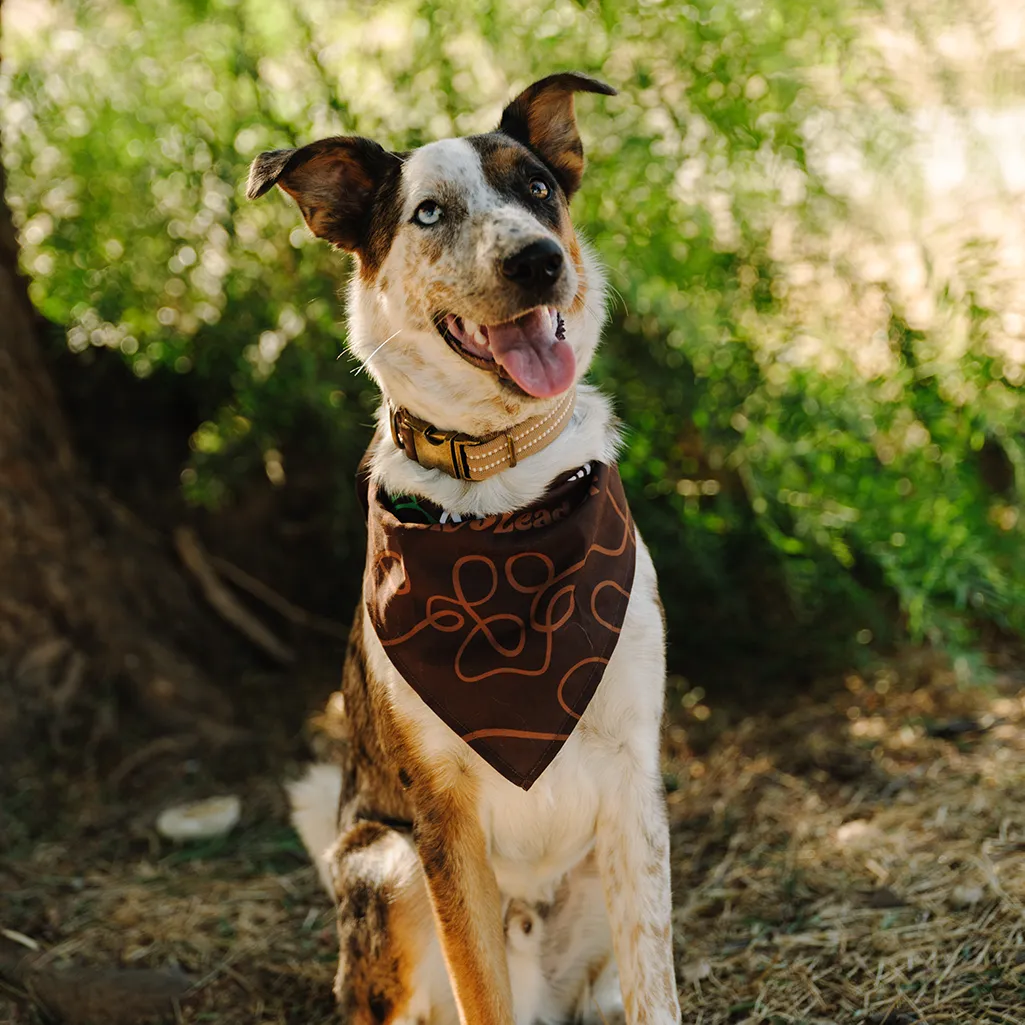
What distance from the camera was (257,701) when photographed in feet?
14.0

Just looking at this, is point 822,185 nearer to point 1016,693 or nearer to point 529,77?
point 529,77

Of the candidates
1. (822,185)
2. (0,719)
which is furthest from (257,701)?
(822,185)

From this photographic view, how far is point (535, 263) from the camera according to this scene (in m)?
2.12

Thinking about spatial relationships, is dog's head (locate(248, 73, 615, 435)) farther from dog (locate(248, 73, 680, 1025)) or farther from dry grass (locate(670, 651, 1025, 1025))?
dry grass (locate(670, 651, 1025, 1025))

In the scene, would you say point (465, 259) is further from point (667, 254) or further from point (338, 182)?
point (667, 254)

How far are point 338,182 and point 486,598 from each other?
978mm

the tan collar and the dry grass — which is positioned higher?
the tan collar

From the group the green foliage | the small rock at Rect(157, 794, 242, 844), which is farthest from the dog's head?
the small rock at Rect(157, 794, 242, 844)

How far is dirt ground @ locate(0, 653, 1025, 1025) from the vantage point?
260 cm

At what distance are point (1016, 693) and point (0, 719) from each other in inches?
134

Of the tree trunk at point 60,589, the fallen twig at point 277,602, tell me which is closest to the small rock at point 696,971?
the tree trunk at point 60,589

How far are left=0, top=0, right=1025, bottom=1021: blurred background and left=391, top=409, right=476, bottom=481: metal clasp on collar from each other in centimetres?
126

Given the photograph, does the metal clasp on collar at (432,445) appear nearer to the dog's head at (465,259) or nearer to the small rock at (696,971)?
the dog's head at (465,259)

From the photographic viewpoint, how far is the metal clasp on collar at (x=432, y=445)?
233 cm
